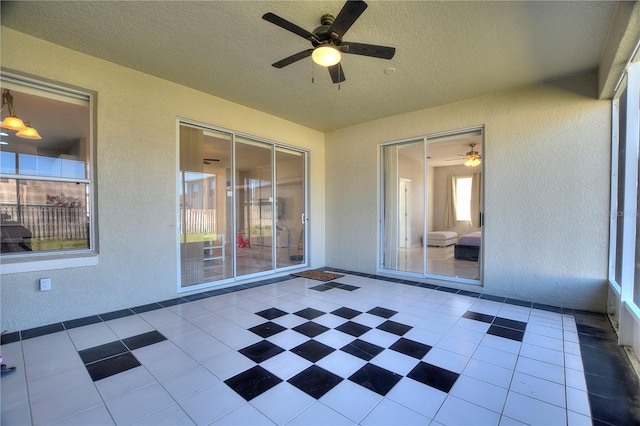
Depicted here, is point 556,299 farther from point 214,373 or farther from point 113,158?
point 113,158

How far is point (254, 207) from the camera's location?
4.99 metres

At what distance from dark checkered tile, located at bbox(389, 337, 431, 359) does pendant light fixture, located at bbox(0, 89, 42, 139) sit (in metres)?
4.27

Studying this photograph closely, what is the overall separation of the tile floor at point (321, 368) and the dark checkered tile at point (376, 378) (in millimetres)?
12

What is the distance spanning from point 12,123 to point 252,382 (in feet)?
11.5

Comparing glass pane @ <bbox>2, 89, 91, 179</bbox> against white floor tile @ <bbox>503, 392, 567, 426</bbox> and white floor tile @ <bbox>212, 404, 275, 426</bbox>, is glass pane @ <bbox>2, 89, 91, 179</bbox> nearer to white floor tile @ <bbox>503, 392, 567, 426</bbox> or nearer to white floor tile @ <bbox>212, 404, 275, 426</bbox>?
white floor tile @ <bbox>212, 404, 275, 426</bbox>

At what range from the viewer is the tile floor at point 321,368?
170 centimetres

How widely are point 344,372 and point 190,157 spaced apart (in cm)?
348

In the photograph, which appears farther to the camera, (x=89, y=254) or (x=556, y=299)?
(x=556, y=299)

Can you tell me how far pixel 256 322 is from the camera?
3.06m

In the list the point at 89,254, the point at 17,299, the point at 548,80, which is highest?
the point at 548,80

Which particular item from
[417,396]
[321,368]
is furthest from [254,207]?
[417,396]

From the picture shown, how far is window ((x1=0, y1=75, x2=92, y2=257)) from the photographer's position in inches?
114

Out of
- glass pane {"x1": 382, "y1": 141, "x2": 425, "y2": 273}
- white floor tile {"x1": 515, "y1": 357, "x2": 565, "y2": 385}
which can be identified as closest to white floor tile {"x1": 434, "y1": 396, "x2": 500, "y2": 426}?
white floor tile {"x1": 515, "y1": 357, "x2": 565, "y2": 385}

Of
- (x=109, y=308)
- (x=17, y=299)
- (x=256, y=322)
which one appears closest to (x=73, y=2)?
(x=17, y=299)
